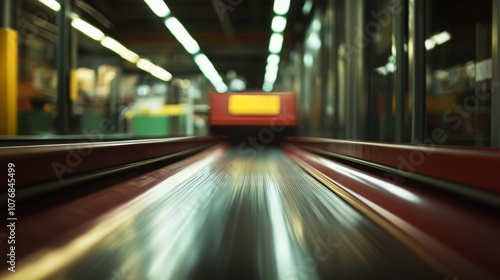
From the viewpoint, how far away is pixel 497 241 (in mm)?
1339

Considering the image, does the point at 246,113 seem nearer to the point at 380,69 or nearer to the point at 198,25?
the point at 198,25

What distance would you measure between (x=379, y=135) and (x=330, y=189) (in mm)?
3236

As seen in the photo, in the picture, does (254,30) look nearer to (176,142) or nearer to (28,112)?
(28,112)

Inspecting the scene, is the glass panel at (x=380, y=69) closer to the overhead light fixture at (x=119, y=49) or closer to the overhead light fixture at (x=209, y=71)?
the overhead light fixture at (x=119, y=49)

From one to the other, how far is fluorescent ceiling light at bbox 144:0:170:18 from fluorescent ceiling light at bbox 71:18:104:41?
5.87 ft

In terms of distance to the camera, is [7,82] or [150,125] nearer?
[7,82]

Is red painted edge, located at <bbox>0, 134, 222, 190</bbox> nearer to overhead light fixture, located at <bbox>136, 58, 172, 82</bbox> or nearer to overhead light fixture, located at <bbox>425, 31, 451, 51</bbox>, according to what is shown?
overhead light fixture, located at <bbox>425, 31, 451, 51</bbox>

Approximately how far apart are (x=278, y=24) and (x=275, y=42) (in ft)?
8.39

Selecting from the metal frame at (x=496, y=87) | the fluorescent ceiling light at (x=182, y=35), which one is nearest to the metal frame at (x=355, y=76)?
the metal frame at (x=496, y=87)

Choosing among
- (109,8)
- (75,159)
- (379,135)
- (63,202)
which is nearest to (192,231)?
(63,202)

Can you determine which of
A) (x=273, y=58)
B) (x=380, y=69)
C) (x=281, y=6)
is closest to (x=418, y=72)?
(x=380, y=69)

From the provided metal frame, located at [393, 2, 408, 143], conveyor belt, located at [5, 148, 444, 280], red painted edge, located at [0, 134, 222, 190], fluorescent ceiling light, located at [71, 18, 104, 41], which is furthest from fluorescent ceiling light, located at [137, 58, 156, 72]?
conveyor belt, located at [5, 148, 444, 280]

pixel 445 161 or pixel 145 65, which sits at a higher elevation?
A: pixel 145 65

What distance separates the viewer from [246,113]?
11.0m
